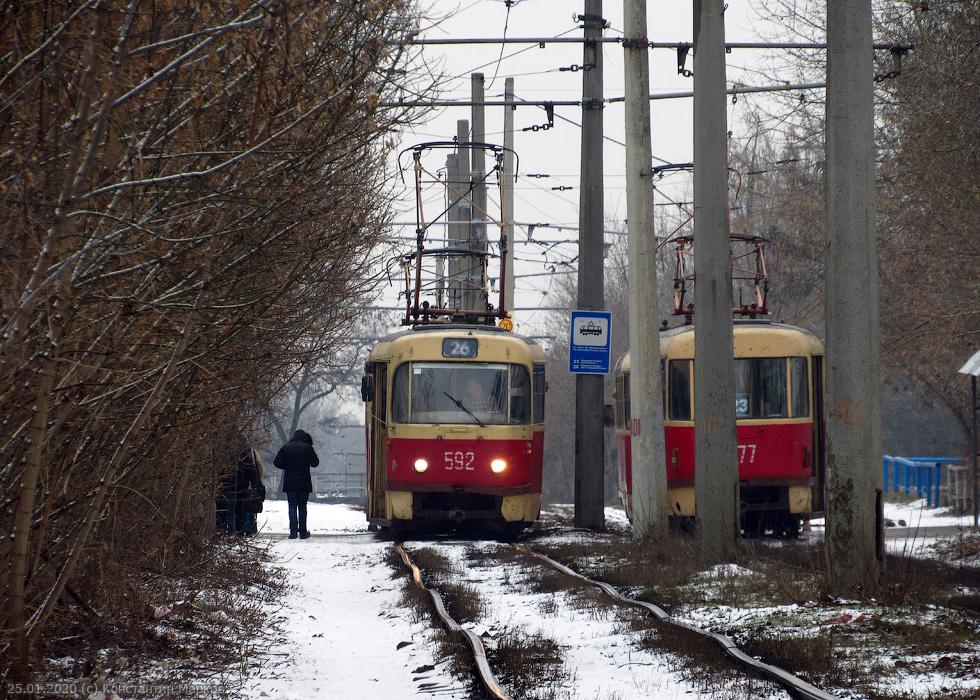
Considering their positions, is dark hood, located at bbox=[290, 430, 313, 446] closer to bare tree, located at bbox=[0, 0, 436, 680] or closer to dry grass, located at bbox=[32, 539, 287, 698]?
dry grass, located at bbox=[32, 539, 287, 698]

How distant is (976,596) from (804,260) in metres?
20.3

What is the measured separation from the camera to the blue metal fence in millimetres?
27469

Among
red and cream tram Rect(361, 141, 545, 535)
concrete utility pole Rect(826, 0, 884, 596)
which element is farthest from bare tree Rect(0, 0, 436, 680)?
red and cream tram Rect(361, 141, 545, 535)

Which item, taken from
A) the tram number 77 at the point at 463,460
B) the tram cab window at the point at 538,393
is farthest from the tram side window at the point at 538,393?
the tram number 77 at the point at 463,460

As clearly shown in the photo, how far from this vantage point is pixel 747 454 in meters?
16.5

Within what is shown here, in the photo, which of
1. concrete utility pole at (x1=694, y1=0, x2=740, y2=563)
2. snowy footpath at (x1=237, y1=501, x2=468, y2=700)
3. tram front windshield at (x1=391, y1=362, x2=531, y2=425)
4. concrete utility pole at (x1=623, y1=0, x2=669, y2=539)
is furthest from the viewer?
tram front windshield at (x1=391, y1=362, x2=531, y2=425)

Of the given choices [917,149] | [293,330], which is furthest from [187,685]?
[917,149]

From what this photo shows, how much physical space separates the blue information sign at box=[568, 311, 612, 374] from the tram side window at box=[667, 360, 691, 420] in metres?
0.85

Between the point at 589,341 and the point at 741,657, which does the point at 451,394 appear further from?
the point at 741,657

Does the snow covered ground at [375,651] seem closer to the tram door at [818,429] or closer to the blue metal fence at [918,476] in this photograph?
Answer: the tram door at [818,429]

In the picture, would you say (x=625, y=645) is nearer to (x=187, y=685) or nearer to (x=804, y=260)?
(x=187, y=685)

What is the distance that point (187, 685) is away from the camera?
682 cm

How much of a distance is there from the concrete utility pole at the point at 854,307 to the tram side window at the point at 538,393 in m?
7.75

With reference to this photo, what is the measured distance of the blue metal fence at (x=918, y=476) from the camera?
2747 centimetres
